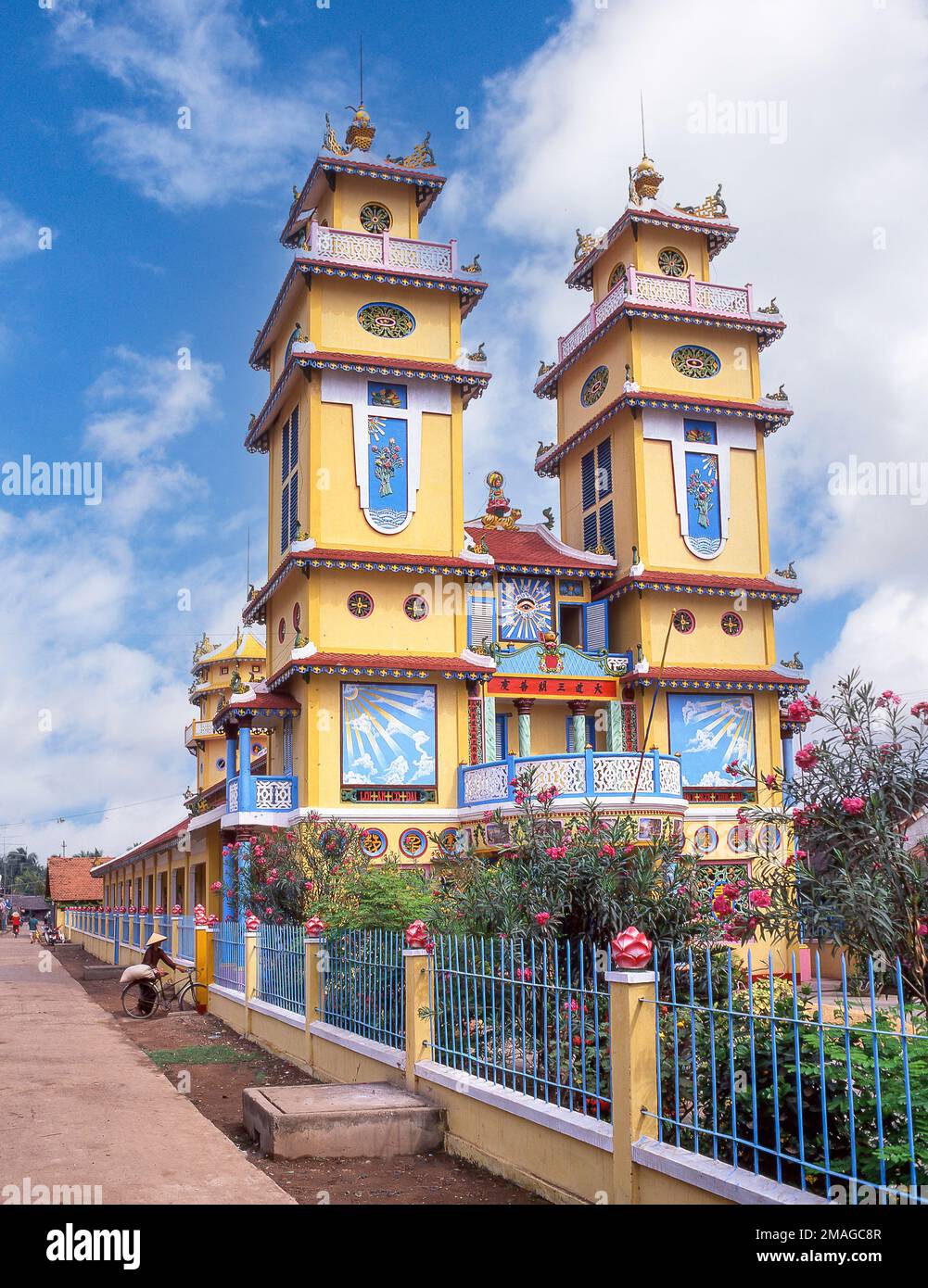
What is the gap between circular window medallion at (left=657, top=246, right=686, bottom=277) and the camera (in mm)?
28969

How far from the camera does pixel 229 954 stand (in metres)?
18.7

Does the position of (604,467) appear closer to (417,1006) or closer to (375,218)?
(375,218)

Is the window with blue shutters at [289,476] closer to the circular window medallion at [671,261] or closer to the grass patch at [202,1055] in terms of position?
the circular window medallion at [671,261]

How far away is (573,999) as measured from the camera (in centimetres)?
789

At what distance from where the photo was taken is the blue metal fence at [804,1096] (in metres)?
5.27

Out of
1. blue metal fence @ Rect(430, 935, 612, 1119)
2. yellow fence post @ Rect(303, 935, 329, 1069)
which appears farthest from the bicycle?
blue metal fence @ Rect(430, 935, 612, 1119)

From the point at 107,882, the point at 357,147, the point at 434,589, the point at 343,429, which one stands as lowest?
the point at 107,882

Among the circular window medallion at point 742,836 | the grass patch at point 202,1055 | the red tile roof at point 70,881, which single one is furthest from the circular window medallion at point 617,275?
the red tile roof at point 70,881

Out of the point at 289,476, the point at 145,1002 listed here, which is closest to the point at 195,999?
the point at 145,1002

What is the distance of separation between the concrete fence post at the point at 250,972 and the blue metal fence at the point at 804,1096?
1050 cm
